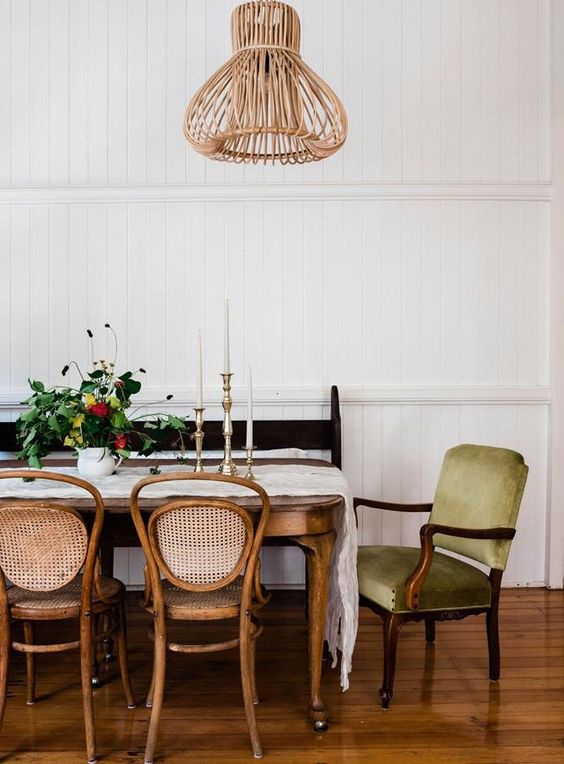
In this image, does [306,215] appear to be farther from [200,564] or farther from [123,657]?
[123,657]

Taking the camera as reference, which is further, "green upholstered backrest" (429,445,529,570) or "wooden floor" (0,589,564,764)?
"green upholstered backrest" (429,445,529,570)

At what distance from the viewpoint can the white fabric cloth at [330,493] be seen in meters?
2.59

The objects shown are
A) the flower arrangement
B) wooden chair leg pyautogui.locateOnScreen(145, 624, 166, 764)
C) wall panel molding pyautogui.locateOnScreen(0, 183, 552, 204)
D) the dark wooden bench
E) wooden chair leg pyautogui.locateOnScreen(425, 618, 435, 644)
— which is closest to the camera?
wooden chair leg pyautogui.locateOnScreen(145, 624, 166, 764)

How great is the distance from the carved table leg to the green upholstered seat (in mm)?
326

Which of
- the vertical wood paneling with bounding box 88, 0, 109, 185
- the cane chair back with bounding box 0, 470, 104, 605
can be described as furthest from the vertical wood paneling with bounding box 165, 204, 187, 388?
the cane chair back with bounding box 0, 470, 104, 605

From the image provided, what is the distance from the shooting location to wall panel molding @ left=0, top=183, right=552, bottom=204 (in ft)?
13.2

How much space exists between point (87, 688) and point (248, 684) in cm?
53

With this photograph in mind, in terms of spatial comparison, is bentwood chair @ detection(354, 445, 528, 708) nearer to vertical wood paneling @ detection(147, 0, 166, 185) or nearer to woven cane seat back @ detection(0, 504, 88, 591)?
woven cane seat back @ detection(0, 504, 88, 591)

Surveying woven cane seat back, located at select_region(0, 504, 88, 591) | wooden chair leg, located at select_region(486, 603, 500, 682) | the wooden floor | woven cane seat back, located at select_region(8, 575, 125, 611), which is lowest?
the wooden floor

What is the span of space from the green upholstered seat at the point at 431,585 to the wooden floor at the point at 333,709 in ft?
1.18

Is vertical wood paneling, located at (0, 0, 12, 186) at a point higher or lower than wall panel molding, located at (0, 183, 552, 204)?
higher

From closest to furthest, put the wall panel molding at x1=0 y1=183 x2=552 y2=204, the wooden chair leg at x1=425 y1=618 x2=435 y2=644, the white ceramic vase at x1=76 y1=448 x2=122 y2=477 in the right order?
the white ceramic vase at x1=76 y1=448 x2=122 y2=477
the wooden chair leg at x1=425 y1=618 x2=435 y2=644
the wall panel molding at x1=0 y1=183 x2=552 y2=204

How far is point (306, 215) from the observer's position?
405 cm

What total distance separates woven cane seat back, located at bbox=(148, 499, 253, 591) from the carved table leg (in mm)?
296
